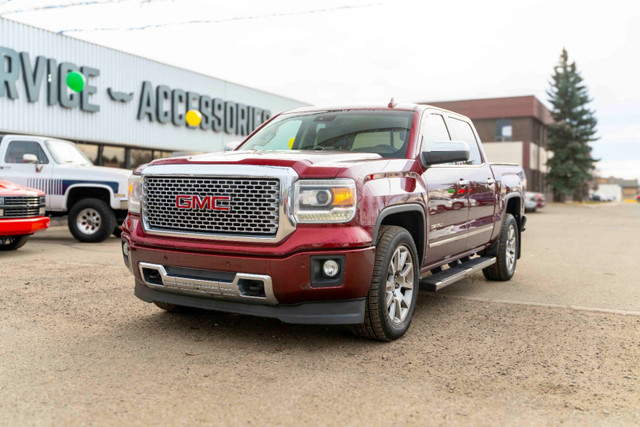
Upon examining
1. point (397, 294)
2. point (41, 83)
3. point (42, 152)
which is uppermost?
point (41, 83)

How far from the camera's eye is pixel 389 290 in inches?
173

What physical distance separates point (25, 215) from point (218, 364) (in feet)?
21.6

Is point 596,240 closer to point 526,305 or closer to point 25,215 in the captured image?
point 526,305

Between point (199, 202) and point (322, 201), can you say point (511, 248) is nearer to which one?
point (322, 201)

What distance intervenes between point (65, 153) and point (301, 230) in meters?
8.89

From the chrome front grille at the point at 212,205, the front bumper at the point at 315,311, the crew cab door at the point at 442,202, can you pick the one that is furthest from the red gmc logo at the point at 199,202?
the crew cab door at the point at 442,202

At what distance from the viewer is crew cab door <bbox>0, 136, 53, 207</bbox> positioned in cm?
1086

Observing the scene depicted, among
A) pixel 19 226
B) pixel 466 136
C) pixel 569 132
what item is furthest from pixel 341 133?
pixel 569 132

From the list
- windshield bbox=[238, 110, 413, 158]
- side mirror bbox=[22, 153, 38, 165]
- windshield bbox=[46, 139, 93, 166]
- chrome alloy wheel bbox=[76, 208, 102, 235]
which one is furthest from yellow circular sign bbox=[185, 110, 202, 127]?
windshield bbox=[238, 110, 413, 158]

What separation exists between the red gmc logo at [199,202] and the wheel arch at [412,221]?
1.20 metres

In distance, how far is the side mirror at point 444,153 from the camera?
4.79 meters

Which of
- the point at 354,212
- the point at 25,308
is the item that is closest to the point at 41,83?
Result: the point at 25,308

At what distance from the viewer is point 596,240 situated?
1328 centimetres

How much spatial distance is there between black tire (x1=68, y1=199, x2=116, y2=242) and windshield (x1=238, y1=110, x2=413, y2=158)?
19.7 feet
